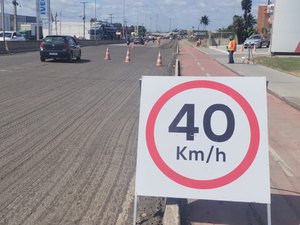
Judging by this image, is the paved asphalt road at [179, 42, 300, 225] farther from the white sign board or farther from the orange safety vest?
the orange safety vest

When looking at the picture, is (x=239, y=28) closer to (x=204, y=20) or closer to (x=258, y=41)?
(x=258, y=41)

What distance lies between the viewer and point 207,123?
13.0 feet

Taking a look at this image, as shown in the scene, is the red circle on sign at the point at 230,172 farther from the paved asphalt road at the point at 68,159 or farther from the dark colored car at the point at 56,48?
the dark colored car at the point at 56,48

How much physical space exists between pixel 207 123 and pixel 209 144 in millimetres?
178

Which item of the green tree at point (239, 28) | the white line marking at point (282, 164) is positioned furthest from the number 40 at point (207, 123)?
the green tree at point (239, 28)

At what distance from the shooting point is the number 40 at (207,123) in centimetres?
395

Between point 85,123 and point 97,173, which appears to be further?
point 85,123

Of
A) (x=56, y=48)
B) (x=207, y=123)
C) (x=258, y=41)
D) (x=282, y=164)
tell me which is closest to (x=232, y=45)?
(x=56, y=48)

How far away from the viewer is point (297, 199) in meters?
5.07

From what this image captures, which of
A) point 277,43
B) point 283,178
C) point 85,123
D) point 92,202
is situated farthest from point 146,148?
point 277,43

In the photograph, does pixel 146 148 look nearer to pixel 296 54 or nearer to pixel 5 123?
pixel 5 123

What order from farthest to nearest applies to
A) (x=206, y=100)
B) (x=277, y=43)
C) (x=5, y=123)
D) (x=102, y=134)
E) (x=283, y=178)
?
(x=277, y=43) < (x=5, y=123) < (x=102, y=134) < (x=283, y=178) < (x=206, y=100)

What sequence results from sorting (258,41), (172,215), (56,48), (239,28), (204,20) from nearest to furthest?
(172,215)
(56,48)
(258,41)
(239,28)
(204,20)

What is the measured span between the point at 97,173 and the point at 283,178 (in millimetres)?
2321
